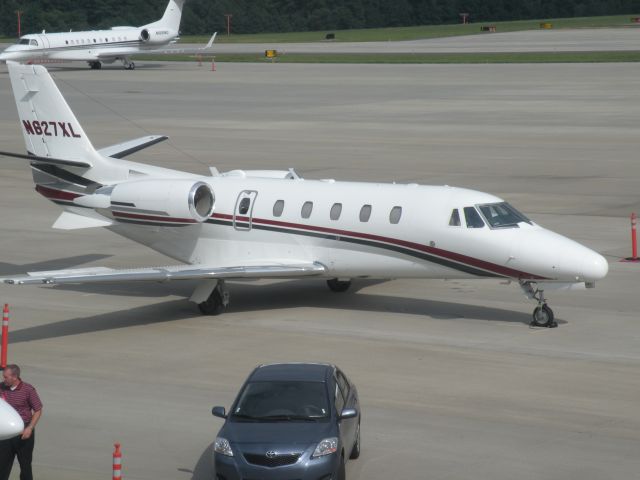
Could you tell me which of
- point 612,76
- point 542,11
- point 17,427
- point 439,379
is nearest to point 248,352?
point 439,379

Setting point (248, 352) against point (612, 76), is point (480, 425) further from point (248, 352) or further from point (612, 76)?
point (612, 76)

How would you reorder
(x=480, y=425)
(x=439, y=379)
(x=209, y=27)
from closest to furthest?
(x=480, y=425) < (x=439, y=379) < (x=209, y=27)

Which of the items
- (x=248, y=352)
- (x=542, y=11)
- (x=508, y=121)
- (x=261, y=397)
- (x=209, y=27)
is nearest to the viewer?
(x=261, y=397)

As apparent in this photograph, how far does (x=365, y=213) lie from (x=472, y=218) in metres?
2.05

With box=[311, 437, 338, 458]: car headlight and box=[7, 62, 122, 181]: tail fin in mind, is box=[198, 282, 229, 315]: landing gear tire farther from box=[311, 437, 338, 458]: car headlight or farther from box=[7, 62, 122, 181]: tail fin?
box=[311, 437, 338, 458]: car headlight

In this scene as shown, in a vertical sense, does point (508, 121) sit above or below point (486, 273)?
above

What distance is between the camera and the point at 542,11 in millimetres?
153250

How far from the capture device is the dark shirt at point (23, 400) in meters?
13.7

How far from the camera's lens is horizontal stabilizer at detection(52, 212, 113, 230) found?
25078 millimetres

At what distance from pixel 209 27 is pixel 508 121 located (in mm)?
92725

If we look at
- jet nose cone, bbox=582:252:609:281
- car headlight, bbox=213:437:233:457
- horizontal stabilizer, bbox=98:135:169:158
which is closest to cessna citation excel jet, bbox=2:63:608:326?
jet nose cone, bbox=582:252:609:281

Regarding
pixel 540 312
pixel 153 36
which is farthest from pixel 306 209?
pixel 153 36

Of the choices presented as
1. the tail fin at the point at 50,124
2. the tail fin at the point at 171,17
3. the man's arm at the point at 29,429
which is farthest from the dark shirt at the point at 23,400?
the tail fin at the point at 171,17

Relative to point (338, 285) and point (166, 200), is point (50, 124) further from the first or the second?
point (338, 285)
